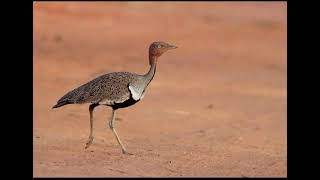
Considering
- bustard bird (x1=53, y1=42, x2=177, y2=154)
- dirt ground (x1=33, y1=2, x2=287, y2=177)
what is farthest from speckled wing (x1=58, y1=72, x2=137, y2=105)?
dirt ground (x1=33, y1=2, x2=287, y2=177)

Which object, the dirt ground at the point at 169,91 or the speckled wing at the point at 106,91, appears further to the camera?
the dirt ground at the point at 169,91

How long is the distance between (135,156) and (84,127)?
3137 mm

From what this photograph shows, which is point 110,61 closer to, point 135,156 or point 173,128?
point 173,128

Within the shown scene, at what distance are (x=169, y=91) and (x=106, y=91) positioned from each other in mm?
9201

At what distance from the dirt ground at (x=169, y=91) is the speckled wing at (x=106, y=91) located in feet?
2.57

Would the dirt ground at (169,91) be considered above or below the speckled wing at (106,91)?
below

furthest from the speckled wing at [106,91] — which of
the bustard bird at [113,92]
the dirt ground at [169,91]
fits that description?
the dirt ground at [169,91]

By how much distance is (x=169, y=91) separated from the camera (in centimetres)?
1967

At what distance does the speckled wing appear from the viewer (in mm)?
10461

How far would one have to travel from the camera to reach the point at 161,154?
11.1 m

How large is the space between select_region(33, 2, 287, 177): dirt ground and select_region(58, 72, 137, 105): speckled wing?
0.78 m

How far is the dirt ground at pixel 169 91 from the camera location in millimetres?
10641

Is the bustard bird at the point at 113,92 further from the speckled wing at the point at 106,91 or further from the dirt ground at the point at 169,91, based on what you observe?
the dirt ground at the point at 169,91
